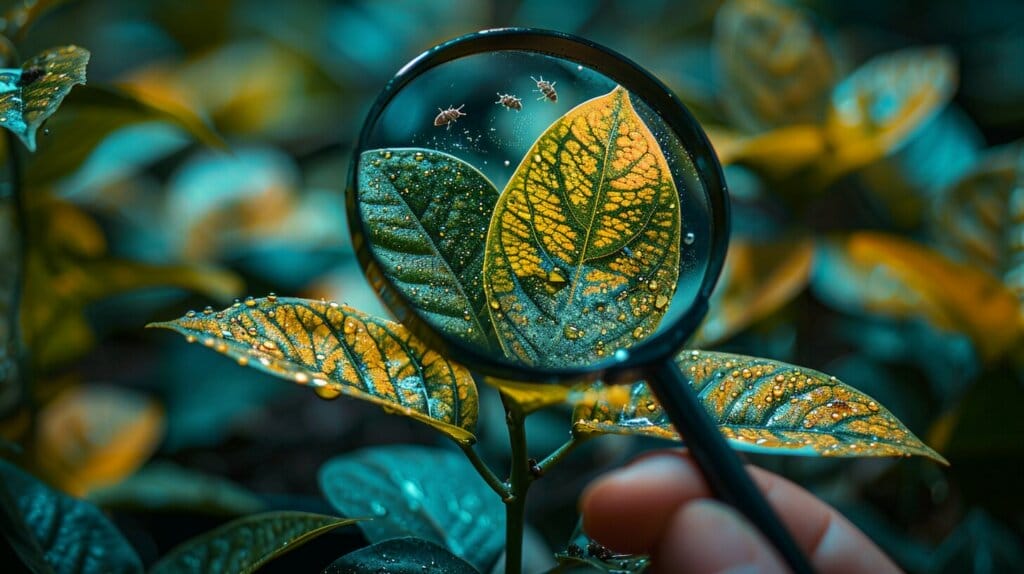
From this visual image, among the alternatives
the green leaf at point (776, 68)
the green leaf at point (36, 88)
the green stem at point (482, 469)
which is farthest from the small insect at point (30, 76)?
the green leaf at point (776, 68)

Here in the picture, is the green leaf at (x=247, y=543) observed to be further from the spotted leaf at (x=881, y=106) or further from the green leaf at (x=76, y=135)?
the spotted leaf at (x=881, y=106)

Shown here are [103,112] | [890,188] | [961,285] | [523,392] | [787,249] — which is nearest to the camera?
[523,392]

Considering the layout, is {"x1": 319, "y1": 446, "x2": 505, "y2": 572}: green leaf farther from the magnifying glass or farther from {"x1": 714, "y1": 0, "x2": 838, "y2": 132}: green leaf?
{"x1": 714, "y1": 0, "x2": 838, "y2": 132}: green leaf

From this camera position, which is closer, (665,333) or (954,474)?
(665,333)

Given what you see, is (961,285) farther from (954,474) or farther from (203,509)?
(203,509)

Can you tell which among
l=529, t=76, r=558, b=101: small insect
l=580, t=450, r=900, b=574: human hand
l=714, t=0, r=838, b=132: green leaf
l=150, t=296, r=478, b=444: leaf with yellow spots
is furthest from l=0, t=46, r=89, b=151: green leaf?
l=714, t=0, r=838, b=132: green leaf

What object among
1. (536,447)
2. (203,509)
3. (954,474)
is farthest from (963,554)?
(203,509)
